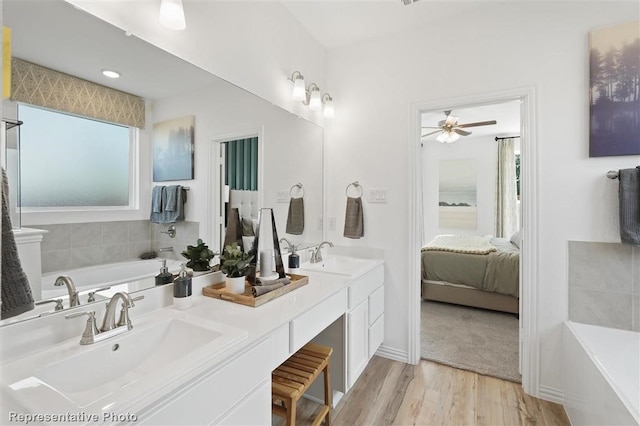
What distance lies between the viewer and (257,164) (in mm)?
1967

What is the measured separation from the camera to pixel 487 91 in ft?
6.90

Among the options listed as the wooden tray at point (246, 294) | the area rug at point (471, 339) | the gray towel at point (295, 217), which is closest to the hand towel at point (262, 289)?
the wooden tray at point (246, 294)

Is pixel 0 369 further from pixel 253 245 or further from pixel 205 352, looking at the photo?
pixel 253 245

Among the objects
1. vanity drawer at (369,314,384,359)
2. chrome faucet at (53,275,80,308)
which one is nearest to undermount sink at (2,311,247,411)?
chrome faucet at (53,275,80,308)

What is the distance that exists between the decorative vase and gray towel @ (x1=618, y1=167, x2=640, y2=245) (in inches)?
82.9

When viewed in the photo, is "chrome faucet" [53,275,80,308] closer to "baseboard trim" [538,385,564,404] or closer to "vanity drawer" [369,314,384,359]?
"vanity drawer" [369,314,384,359]

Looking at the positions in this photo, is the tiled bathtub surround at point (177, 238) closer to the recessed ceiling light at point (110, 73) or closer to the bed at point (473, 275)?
the recessed ceiling light at point (110, 73)

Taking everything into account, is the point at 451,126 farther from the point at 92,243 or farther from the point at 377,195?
the point at 92,243

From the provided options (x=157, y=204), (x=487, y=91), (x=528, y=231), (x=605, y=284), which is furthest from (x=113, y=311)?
(x=605, y=284)

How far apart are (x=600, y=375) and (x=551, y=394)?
711 mm

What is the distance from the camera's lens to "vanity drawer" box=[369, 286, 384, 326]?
7.07 feet

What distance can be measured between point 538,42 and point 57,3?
2.50 meters

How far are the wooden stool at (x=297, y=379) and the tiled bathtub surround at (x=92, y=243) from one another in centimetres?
88

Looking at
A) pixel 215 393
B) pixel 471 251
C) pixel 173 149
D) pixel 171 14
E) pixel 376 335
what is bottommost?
pixel 376 335
